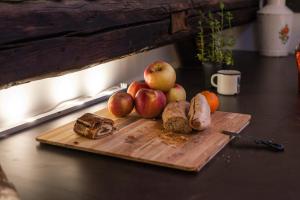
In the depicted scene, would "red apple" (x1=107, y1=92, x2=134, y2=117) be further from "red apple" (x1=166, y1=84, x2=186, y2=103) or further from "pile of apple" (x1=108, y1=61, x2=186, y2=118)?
"red apple" (x1=166, y1=84, x2=186, y2=103)

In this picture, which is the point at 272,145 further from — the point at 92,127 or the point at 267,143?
the point at 92,127

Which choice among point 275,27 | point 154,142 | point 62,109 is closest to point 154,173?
point 154,142

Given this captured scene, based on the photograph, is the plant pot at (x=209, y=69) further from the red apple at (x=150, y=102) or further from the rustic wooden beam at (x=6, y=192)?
the rustic wooden beam at (x=6, y=192)

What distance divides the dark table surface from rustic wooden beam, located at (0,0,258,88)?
0.58ft

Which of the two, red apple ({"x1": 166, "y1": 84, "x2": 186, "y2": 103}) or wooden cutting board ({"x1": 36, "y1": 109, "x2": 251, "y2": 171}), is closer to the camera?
wooden cutting board ({"x1": 36, "y1": 109, "x2": 251, "y2": 171})

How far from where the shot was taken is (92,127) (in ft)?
3.14

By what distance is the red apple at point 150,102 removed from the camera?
1084mm

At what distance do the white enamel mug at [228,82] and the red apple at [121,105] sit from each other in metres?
0.40

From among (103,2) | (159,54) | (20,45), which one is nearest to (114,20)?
(103,2)

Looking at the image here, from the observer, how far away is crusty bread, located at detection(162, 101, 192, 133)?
3.22 ft

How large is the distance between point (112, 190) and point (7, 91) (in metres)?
0.48

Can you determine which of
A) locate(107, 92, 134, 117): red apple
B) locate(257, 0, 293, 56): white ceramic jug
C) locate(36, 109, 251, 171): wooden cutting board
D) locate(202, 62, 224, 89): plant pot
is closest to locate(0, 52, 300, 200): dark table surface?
locate(36, 109, 251, 171): wooden cutting board

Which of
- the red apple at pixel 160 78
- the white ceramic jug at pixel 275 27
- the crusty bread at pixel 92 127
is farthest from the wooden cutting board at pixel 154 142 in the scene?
the white ceramic jug at pixel 275 27

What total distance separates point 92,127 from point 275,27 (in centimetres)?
145
